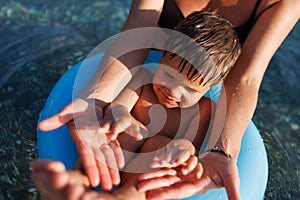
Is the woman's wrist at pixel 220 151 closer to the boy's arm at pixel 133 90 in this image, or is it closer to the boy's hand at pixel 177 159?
the boy's hand at pixel 177 159

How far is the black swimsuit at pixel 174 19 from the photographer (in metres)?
2.10

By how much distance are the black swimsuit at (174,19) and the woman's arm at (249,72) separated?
12 cm

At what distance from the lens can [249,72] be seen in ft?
6.16

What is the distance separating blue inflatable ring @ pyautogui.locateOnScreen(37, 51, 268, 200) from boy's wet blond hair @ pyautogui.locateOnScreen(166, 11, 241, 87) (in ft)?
0.89

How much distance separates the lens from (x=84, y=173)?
58.1 inches

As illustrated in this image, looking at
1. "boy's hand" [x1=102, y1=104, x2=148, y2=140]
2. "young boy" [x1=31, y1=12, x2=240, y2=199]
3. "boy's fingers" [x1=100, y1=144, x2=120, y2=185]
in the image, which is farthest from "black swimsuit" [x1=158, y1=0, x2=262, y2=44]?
"boy's fingers" [x1=100, y1=144, x2=120, y2=185]

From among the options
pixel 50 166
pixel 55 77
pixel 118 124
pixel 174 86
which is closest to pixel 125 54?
pixel 174 86

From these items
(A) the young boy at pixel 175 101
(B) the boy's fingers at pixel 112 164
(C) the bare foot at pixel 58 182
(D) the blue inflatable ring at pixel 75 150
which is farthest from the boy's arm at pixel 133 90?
(C) the bare foot at pixel 58 182

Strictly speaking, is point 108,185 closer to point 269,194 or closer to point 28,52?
point 269,194

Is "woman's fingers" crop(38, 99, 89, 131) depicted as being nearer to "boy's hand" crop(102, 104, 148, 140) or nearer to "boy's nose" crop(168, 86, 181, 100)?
"boy's hand" crop(102, 104, 148, 140)

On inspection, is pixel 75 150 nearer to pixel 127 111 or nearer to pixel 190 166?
pixel 127 111

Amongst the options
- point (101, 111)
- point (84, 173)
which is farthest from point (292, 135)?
point (84, 173)

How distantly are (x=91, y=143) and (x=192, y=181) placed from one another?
0.38 metres

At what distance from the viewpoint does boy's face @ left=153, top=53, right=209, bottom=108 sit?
1736 millimetres
